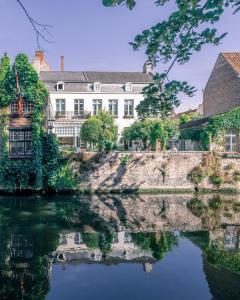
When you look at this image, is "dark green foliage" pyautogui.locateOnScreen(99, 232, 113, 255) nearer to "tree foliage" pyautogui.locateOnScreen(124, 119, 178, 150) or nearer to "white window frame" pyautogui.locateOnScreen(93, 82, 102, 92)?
"tree foliage" pyautogui.locateOnScreen(124, 119, 178, 150)

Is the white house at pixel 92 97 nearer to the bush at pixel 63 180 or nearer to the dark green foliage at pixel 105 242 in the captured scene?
the bush at pixel 63 180

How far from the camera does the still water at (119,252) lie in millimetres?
6727

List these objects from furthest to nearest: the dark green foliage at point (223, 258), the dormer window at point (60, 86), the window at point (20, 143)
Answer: the dormer window at point (60, 86), the window at point (20, 143), the dark green foliage at point (223, 258)

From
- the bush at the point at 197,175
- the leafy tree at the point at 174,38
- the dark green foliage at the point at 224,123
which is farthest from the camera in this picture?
the dark green foliage at the point at 224,123

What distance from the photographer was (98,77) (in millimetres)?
34281

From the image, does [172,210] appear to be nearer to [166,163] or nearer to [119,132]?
[166,163]

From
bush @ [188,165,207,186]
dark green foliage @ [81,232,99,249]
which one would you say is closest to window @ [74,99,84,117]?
bush @ [188,165,207,186]

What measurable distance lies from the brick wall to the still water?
13927 mm

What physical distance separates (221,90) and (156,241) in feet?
73.9

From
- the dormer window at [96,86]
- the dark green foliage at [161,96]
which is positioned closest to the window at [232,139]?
the dormer window at [96,86]

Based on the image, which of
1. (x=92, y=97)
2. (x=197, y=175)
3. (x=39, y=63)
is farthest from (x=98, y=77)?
(x=197, y=175)

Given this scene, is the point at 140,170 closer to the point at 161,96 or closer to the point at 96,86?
the point at 96,86

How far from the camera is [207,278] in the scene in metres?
7.29

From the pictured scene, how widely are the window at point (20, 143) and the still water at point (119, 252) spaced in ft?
19.4
